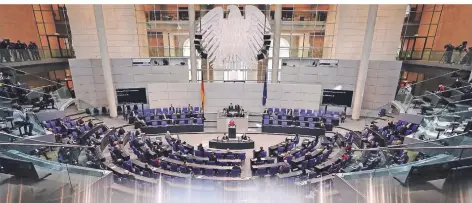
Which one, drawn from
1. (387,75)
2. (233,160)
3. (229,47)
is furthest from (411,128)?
(229,47)

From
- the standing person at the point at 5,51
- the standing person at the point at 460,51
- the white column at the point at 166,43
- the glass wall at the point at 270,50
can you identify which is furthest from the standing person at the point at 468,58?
the standing person at the point at 5,51

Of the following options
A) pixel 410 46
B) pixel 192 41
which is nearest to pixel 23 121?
pixel 192 41

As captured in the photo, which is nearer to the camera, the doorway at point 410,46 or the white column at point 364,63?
the white column at point 364,63

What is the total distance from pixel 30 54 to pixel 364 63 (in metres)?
23.0

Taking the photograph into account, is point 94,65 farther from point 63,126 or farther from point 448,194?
point 448,194

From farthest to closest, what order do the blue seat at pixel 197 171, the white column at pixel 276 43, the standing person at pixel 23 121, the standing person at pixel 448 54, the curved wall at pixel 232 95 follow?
the curved wall at pixel 232 95, the white column at pixel 276 43, the standing person at pixel 448 54, the blue seat at pixel 197 171, the standing person at pixel 23 121

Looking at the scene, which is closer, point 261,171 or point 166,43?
point 261,171

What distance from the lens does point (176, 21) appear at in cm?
2048

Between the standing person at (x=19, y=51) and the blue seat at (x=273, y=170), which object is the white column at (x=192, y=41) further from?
the blue seat at (x=273, y=170)

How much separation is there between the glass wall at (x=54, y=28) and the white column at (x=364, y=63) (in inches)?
923

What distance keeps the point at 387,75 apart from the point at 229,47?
14.1 m

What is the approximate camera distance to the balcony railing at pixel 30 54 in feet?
Result: 48.5

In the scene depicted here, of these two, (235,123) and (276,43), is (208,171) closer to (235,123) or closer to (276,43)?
(235,123)

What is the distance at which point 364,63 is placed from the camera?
17781mm
